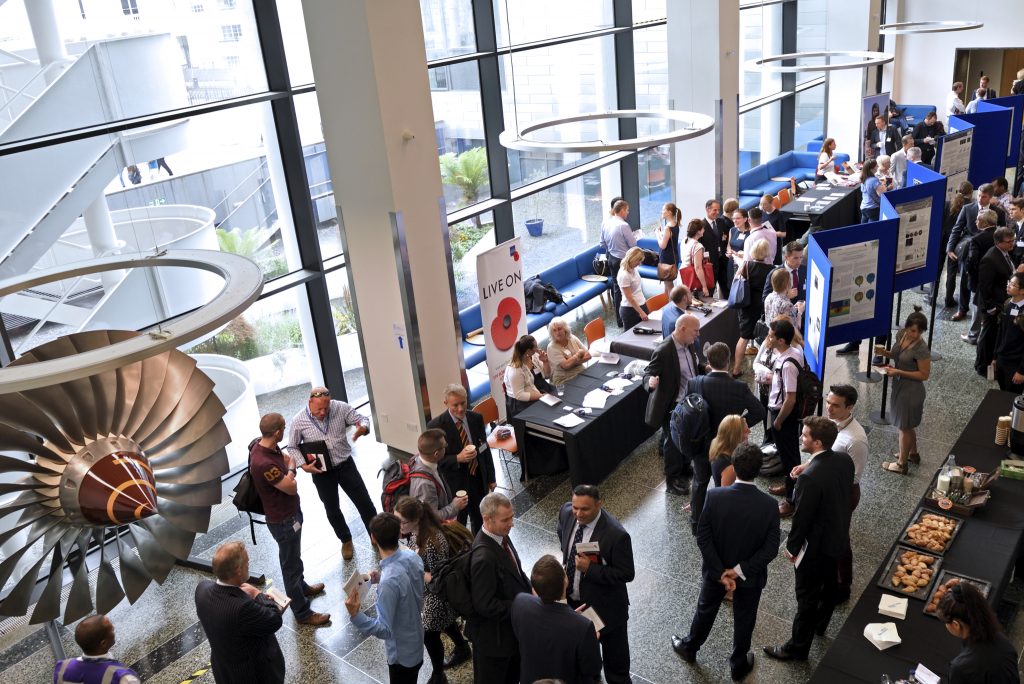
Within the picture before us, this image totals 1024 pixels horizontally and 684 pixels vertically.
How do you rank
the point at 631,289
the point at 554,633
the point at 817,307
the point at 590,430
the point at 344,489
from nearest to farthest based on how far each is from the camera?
the point at 554,633
the point at 344,489
the point at 817,307
the point at 590,430
the point at 631,289

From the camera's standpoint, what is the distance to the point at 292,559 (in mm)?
6121

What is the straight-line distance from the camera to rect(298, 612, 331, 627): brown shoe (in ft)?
20.5

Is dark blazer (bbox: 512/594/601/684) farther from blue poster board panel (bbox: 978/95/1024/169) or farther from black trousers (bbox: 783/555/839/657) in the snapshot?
blue poster board panel (bbox: 978/95/1024/169)

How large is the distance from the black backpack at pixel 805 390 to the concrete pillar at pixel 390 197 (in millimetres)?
3309

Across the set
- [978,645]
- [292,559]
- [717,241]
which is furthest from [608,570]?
[717,241]

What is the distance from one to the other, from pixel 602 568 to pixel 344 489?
287cm

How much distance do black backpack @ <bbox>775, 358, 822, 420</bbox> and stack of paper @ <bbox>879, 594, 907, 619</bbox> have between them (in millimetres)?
2051

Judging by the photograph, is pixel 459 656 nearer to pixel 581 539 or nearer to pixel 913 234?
pixel 581 539

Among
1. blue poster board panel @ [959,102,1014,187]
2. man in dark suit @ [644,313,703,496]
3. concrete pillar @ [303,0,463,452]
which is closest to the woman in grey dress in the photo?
man in dark suit @ [644,313,703,496]

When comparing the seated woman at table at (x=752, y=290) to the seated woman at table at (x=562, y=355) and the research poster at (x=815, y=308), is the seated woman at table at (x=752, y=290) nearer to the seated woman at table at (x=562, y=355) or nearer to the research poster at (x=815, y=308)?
the research poster at (x=815, y=308)

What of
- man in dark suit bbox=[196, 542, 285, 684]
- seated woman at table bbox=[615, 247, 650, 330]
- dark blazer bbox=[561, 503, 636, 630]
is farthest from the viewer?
seated woman at table bbox=[615, 247, 650, 330]

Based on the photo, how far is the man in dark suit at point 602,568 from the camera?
471 centimetres

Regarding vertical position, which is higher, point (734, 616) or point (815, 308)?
point (815, 308)

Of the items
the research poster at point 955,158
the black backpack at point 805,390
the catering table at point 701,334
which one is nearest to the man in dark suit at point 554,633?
the black backpack at point 805,390
